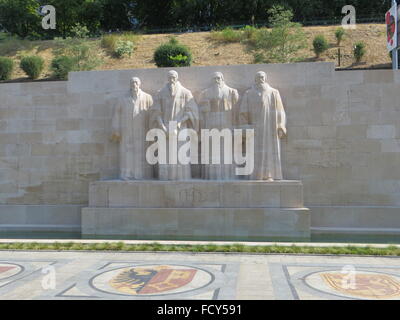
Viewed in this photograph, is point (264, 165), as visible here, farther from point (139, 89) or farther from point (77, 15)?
point (77, 15)

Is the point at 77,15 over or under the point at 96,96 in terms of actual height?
over

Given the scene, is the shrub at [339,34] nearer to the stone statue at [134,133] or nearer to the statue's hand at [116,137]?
the stone statue at [134,133]

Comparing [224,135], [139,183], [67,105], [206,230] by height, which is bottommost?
[206,230]

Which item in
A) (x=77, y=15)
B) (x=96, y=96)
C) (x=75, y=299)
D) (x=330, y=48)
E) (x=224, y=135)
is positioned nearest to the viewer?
(x=75, y=299)

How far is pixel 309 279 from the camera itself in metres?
6.35

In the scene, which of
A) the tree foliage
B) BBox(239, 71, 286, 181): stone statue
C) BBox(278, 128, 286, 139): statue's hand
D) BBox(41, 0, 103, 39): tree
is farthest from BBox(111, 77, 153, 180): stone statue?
BBox(41, 0, 103, 39): tree

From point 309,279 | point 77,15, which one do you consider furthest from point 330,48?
point 309,279

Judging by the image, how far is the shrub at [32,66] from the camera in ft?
114

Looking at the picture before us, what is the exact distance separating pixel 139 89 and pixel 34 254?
6.10 m

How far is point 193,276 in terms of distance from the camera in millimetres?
6582

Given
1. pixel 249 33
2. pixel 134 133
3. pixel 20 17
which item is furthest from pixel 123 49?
pixel 134 133

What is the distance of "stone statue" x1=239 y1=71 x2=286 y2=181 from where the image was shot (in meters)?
12.0

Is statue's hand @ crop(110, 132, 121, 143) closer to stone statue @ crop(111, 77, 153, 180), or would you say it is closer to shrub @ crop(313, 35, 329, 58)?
stone statue @ crop(111, 77, 153, 180)

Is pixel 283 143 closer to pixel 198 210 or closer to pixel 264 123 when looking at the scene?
pixel 264 123
